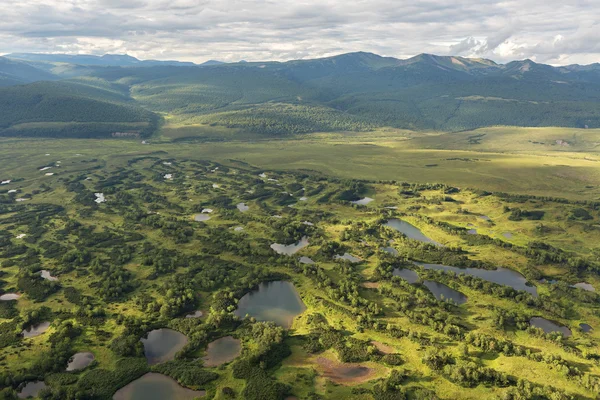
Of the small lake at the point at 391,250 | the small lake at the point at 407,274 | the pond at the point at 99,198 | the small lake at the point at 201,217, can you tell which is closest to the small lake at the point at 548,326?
the small lake at the point at 407,274

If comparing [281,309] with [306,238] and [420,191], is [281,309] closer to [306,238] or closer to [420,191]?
[306,238]

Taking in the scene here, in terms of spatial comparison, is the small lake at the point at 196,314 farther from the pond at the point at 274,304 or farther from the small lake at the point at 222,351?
the small lake at the point at 222,351

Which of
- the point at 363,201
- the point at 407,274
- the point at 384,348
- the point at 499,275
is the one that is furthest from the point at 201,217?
the point at 499,275

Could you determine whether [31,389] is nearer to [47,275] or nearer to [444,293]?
[47,275]

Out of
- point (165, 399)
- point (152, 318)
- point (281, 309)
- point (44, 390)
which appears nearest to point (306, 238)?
point (281, 309)

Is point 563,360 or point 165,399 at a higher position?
point 563,360

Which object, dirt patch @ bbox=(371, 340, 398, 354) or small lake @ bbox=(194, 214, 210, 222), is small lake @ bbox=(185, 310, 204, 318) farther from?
small lake @ bbox=(194, 214, 210, 222)

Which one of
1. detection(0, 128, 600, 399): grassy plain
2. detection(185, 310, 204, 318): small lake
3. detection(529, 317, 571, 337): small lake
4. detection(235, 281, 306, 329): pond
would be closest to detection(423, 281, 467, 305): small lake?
detection(0, 128, 600, 399): grassy plain
